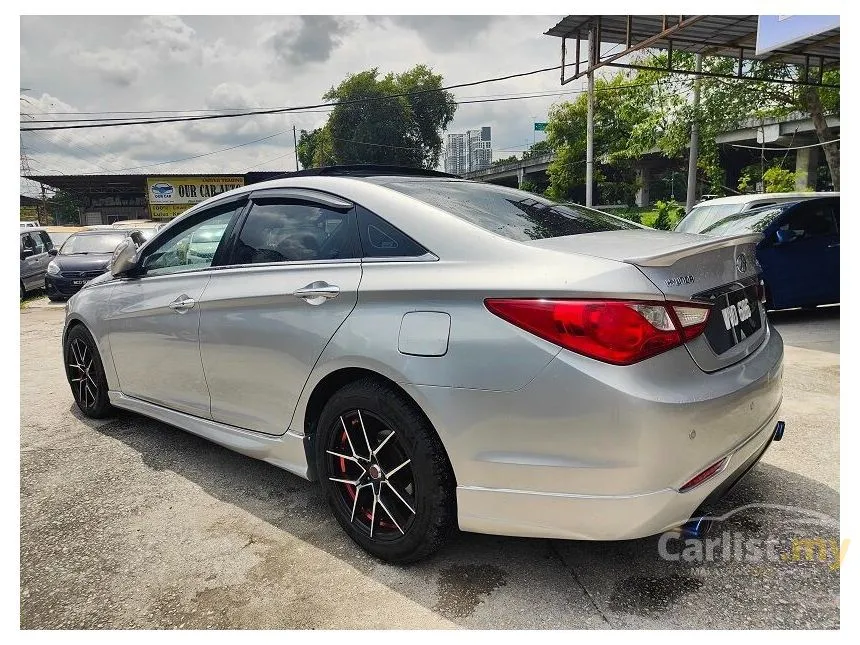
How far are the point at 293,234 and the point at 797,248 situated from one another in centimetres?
684

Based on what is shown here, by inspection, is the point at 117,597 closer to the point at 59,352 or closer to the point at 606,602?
the point at 606,602

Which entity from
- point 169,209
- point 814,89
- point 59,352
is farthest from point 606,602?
point 169,209

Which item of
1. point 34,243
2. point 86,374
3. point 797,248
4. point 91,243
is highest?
point 34,243

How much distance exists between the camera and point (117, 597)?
2326 mm

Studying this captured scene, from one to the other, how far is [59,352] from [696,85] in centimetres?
1665

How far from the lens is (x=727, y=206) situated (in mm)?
7945

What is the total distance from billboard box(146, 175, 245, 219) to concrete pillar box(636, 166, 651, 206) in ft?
110

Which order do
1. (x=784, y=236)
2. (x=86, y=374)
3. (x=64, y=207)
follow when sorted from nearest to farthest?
(x=86, y=374) → (x=784, y=236) → (x=64, y=207)

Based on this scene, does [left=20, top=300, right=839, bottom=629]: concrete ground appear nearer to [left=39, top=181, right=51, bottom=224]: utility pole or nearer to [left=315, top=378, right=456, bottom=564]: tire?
[left=315, top=378, right=456, bottom=564]: tire

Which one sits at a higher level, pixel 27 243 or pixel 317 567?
pixel 27 243

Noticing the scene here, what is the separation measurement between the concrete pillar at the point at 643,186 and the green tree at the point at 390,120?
19079mm

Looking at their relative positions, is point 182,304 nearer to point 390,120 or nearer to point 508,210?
point 508,210

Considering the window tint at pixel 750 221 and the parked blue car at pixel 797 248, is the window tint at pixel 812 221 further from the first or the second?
the window tint at pixel 750 221

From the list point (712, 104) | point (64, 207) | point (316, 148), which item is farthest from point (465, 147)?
point (712, 104)
